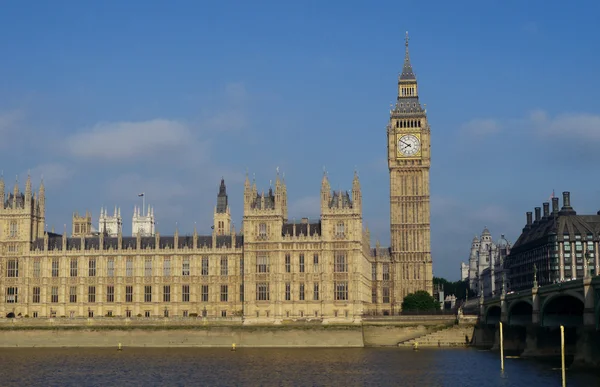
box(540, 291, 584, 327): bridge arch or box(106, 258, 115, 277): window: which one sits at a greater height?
box(106, 258, 115, 277): window

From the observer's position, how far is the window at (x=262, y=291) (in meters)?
155

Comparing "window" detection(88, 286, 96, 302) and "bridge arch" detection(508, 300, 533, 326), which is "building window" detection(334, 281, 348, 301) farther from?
"window" detection(88, 286, 96, 302)

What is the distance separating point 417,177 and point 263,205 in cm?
3872

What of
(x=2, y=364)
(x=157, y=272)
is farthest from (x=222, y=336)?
(x=2, y=364)

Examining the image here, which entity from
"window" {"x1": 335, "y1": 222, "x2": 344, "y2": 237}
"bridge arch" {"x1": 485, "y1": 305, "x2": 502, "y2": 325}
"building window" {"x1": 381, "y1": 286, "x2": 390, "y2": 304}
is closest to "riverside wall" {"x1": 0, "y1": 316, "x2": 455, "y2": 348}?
"bridge arch" {"x1": 485, "y1": 305, "x2": 502, "y2": 325}

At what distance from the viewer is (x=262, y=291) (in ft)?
509

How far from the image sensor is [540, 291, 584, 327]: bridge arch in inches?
4555

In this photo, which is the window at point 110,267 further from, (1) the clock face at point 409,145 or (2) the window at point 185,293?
(1) the clock face at point 409,145

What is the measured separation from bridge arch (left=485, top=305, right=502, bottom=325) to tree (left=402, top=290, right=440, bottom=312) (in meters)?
16.9

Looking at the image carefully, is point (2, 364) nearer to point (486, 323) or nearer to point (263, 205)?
point (263, 205)

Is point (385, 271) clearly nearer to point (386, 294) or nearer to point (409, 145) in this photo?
point (386, 294)

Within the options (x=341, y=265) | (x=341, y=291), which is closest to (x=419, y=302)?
(x=341, y=291)

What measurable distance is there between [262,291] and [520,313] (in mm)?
42149

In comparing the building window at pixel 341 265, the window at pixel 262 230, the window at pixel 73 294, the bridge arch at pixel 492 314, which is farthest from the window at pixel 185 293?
the bridge arch at pixel 492 314
